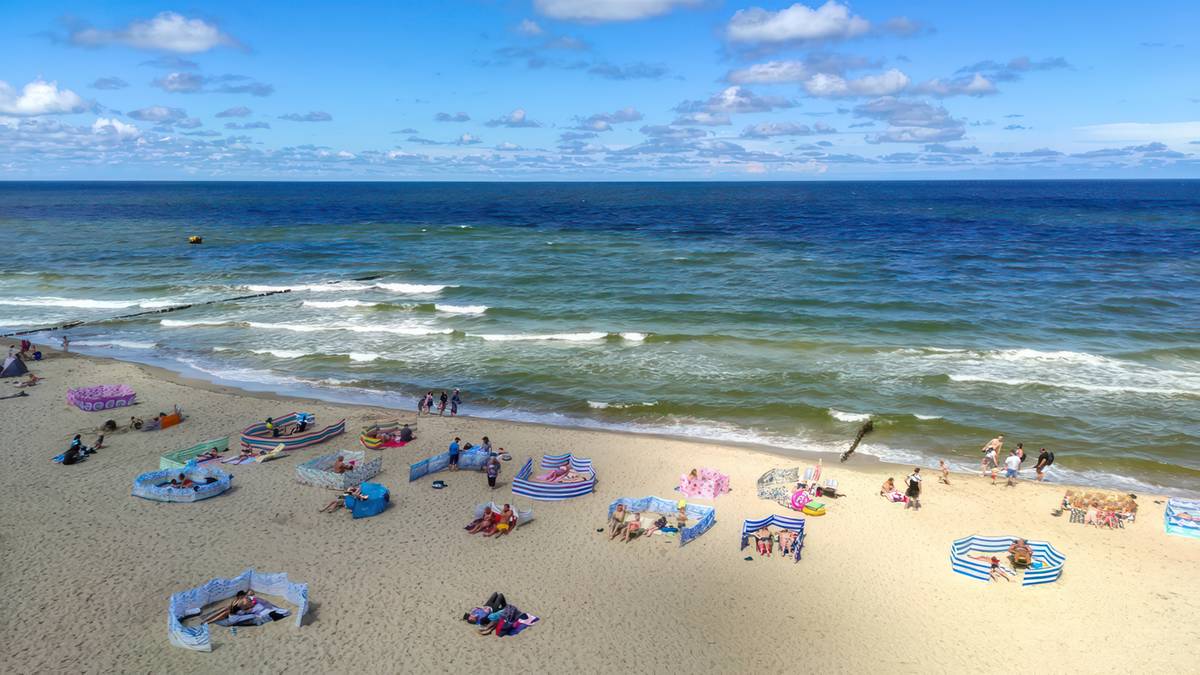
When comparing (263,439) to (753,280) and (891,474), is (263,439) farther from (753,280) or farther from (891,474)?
(753,280)

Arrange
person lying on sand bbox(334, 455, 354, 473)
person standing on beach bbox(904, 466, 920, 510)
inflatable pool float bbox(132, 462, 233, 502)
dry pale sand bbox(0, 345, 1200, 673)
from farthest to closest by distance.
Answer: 1. person lying on sand bbox(334, 455, 354, 473)
2. person standing on beach bbox(904, 466, 920, 510)
3. inflatable pool float bbox(132, 462, 233, 502)
4. dry pale sand bbox(0, 345, 1200, 673)

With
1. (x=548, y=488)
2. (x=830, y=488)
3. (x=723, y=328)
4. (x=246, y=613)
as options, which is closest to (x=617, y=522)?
(x=548, y=488)

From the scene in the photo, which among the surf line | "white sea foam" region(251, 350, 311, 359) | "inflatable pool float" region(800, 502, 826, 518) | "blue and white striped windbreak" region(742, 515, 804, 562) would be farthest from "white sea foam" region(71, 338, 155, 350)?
"inflatable pool float" region(800, 502, 826, 518)

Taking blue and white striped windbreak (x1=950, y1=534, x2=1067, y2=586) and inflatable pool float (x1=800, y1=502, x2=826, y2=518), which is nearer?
blue and white striped windbreak (x1=950, y1=534, x2=1067, y2=586)

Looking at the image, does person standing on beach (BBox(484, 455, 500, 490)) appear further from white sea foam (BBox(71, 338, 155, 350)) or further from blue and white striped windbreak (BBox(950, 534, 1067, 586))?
white sea foam (BBox(71, 338, 155, 350))

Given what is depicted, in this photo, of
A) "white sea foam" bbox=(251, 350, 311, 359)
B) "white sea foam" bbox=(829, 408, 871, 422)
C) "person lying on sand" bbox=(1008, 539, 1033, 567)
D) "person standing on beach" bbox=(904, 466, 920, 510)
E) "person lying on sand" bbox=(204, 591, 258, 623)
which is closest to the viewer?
"person lying on sand" bbox=(204, 591, 258, 623)

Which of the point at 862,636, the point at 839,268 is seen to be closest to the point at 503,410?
the point at 862,636

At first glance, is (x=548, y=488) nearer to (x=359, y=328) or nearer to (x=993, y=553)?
(x=993, y=553)
